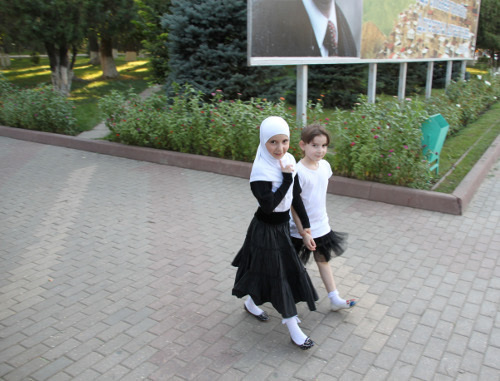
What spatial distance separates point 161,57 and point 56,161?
16.5 ft

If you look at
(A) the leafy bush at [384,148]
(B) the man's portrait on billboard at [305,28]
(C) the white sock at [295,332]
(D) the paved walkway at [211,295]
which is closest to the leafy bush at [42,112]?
(D) the paved walkway at [211,295]

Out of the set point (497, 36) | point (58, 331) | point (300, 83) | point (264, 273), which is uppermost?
point (497, 36)

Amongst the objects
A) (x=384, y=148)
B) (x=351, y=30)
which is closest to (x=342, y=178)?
(x=384, y=148)

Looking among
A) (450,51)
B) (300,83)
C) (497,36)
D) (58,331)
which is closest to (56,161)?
→ (300,83)

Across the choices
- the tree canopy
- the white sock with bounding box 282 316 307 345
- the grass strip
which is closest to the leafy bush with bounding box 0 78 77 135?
the grass strip

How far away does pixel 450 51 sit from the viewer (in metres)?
15.3

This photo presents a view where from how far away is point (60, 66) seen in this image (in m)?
15.5

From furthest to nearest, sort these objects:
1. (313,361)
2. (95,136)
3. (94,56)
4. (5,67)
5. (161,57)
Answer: (5,67) → (94,56) → (161,57) → (95,136) → (313,361)

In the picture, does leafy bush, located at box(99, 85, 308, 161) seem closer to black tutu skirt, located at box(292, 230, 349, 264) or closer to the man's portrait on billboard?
the man's portrait on billboard

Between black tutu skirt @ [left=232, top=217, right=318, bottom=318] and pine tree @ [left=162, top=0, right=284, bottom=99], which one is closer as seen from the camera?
black tutu skirt @ [left=232, top=217, right=318, bottom=318]

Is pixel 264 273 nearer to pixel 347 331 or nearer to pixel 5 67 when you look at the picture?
pixel 347 331

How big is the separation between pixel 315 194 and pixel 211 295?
4.30 ft

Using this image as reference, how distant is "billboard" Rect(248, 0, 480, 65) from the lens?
714 centimetres

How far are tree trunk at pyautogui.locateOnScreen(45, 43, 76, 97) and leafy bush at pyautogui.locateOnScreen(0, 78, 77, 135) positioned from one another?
4.46 metres
